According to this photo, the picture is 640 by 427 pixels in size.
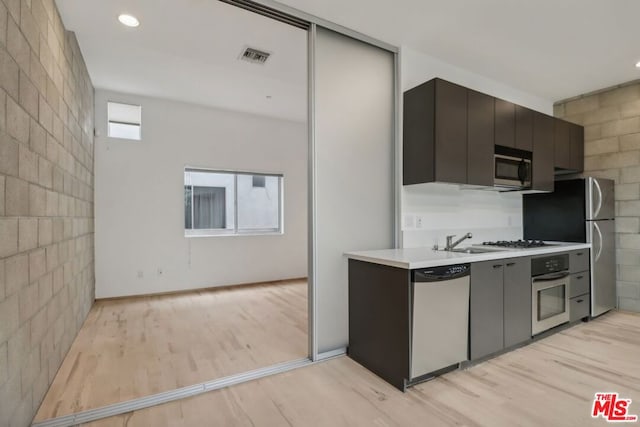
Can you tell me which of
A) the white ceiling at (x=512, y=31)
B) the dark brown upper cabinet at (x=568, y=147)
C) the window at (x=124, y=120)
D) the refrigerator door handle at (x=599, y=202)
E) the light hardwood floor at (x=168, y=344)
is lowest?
the light hardwood floor at (x=168, y=344)

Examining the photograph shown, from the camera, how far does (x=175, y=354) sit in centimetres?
265

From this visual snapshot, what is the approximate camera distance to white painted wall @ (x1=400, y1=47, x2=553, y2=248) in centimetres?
294

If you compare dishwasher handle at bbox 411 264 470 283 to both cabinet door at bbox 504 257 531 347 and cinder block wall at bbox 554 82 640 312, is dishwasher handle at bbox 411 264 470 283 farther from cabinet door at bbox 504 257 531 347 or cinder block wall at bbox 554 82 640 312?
cinder block wall at bbox 554 82 640 312

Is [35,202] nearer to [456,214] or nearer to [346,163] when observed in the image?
[346,163]

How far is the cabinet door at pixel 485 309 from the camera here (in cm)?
232

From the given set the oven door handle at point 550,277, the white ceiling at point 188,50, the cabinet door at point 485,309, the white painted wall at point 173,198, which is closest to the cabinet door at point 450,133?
the cabinet door at point 485,309

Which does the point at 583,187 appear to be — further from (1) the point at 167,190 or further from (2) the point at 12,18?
(1) the point at 167,190

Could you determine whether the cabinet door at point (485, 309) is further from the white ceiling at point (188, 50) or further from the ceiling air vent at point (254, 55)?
the ceiling air vent at point (254, 55)

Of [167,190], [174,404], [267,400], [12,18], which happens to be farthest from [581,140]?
[167,190]

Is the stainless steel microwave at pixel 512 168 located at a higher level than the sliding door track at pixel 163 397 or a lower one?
higher

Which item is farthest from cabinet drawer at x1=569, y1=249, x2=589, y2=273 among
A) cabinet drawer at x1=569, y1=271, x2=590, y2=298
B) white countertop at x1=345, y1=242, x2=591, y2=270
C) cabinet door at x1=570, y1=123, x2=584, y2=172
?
cabinet door at x1=570, y1=123, x2=584, y2=172

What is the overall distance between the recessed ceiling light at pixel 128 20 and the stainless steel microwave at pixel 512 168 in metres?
3.48

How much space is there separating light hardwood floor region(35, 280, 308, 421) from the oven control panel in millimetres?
2171

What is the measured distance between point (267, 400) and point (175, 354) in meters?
1.14
